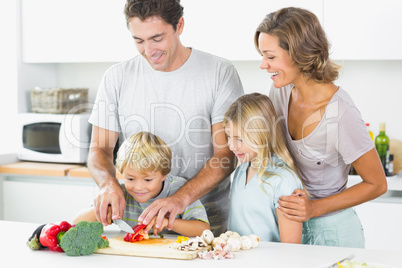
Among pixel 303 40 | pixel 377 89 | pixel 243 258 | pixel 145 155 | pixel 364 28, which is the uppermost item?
pixel 364 28

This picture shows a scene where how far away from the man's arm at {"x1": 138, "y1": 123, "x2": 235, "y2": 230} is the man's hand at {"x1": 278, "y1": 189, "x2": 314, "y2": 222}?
274 millimetres

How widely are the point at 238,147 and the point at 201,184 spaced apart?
180 mm

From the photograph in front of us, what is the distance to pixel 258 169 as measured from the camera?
1800 mm

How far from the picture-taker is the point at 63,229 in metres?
1.50

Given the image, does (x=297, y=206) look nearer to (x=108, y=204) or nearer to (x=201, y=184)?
(x=201, y=184)

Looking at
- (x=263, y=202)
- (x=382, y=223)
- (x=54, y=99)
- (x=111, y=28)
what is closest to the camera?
(x=263, y=202)

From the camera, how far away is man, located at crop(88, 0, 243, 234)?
1.89 m

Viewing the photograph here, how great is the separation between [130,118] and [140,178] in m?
0.31

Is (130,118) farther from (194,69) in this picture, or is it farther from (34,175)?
(34,175)

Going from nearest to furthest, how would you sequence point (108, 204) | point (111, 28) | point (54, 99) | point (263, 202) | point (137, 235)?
point (137, 235)
point (108, 204)
point (263, 202)
point (111, 28)
point (54, 99)

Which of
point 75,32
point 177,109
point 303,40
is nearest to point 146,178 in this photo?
point 177,109

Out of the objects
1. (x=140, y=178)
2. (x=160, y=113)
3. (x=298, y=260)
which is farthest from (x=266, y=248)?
(x=160, y=113)

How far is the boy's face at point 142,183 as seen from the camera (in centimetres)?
178

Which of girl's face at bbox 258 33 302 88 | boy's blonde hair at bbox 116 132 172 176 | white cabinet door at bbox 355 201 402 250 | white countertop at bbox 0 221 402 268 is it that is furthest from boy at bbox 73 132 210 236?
white cabinet door at bbox 355 201 402 250
